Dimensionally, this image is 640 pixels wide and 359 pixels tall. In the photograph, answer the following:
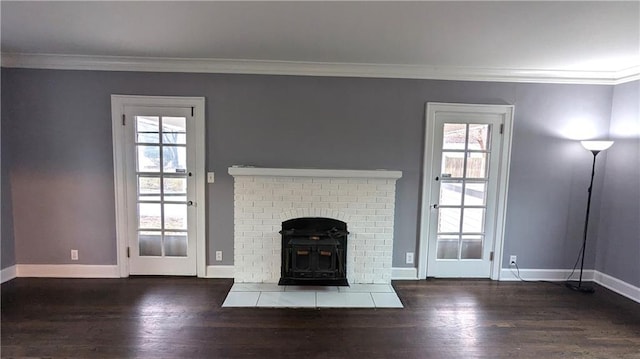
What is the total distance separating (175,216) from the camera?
362 centimetres

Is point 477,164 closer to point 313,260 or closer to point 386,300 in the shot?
point 386,300

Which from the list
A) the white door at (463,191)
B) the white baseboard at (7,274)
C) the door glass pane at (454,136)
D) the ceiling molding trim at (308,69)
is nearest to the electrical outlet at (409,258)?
the white door at (463,191)

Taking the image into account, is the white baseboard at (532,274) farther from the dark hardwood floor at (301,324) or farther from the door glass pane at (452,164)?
→ the door glass pane at (452,164)

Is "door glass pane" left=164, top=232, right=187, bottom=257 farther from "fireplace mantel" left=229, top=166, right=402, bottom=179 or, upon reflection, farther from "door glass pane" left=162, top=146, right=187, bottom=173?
"fireplace mantel" left=229, top=166, right=402, bottom=179

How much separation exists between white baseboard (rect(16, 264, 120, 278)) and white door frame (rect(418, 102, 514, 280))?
342 cm

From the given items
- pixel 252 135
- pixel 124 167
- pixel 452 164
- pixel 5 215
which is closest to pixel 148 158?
pixel 124 167

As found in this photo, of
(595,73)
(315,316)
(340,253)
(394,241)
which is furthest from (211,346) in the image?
(595,73)

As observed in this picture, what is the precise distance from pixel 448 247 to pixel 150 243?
3359mm

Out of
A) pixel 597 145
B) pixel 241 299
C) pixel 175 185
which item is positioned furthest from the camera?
pixel 175 185

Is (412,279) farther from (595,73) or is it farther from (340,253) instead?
(595,73)

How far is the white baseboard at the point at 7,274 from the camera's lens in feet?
11.3

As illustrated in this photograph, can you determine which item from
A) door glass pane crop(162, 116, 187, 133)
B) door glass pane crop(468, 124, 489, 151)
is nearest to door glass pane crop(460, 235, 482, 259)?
door glass pane crop(468, 124, 489, 151)

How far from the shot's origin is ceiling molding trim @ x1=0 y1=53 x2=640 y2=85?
332 cm

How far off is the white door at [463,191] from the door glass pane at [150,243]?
9.82ft
